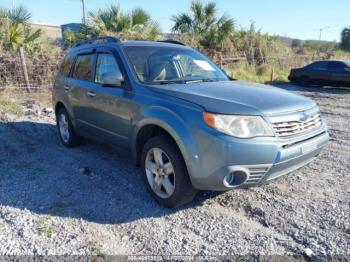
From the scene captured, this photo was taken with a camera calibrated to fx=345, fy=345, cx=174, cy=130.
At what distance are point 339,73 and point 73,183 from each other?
49.1 feet

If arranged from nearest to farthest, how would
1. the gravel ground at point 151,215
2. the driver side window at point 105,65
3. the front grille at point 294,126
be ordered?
the gravel ground at point 151,215, the front grille at point 294,126, the driver side window at point 105,65

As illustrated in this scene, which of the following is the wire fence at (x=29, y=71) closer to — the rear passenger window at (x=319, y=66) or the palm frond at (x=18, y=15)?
the palm frond at (x=18, y=15)

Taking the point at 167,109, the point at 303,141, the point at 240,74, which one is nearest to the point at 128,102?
the point at 167,109

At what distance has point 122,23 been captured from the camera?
533 inches

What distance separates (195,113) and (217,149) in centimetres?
40

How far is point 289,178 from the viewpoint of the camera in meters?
4.38

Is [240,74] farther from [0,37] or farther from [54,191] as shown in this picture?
[54,191]

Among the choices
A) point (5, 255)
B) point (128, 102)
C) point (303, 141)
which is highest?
point (128, 102)

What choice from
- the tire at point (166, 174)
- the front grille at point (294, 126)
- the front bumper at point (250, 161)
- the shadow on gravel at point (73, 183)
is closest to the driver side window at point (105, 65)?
the shadow on gravel at point (73, 183)

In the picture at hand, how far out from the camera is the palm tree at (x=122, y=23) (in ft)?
43.4

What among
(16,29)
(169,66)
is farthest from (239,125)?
(16,29)

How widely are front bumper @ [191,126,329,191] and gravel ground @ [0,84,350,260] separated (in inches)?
17.6

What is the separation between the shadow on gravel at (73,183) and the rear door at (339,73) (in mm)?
13582

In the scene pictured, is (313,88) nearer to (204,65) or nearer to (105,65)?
(204,65)
